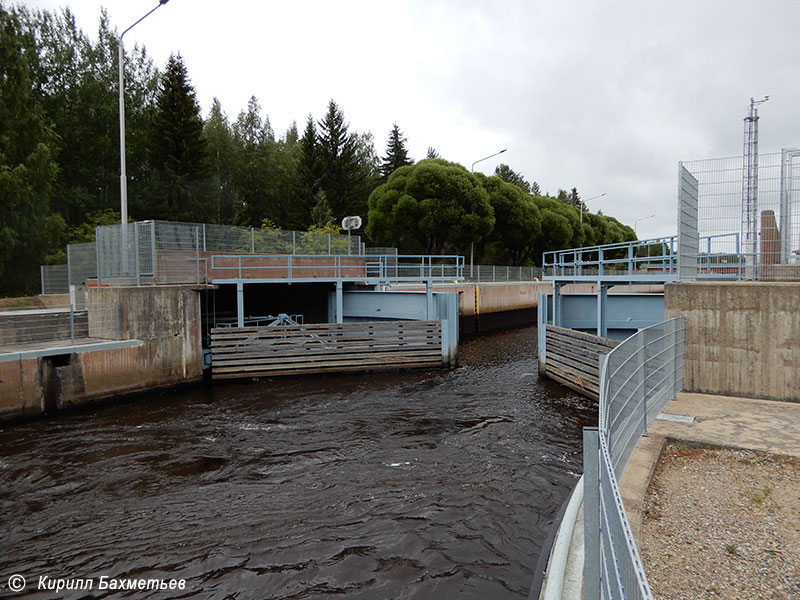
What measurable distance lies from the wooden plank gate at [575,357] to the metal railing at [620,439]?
2.99m

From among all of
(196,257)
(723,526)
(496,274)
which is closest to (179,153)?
(496,274)

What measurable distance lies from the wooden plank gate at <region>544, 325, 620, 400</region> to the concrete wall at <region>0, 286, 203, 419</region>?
33.5ft

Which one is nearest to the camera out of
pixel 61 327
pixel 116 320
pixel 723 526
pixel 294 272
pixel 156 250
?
pixel 723 526

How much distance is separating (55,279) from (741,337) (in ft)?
88.9

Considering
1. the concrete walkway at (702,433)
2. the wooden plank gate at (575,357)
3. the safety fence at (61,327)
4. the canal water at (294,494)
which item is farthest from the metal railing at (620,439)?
the safety fence at (61,327)

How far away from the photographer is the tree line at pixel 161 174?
29.5 metres

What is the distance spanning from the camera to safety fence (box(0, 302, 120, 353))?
13016 mm

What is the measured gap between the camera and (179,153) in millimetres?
40656

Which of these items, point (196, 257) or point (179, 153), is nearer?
point (196, 257)

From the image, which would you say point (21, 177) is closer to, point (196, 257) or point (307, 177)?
point (196, 257)

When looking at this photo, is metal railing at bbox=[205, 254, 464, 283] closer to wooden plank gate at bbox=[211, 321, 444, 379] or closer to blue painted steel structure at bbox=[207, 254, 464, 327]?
blue painted steel structure at bbox=[207, 254, 464, 327]

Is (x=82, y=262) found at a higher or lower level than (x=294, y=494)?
higher
